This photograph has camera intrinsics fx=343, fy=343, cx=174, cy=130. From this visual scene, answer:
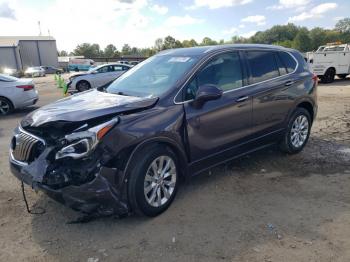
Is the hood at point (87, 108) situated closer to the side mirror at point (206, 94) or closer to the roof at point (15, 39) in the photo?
the side mirror at point (206, 94)

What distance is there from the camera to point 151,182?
3.70 m

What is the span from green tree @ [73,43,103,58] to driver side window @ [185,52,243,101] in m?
118

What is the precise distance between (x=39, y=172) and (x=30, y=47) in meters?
78.6

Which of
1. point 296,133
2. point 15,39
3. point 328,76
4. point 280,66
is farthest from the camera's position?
point 15,39

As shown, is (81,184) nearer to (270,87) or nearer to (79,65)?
(270,87)

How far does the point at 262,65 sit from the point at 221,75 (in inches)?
36.9

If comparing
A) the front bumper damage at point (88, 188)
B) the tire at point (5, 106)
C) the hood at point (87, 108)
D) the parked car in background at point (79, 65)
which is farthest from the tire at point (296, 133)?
the parked car in background at point (79, 65)

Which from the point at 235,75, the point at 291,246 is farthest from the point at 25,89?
the point at 291,246

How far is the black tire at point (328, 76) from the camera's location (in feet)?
59.8

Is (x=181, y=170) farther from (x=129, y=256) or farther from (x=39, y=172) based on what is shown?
(x=39, y=172)

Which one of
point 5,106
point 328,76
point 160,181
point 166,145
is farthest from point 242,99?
point 328,76

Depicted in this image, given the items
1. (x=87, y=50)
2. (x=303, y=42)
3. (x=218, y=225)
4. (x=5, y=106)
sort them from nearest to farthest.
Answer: (x=218, y=225) → (x=5, y=106) → (x=303, y=42) → (x=87, y=50)

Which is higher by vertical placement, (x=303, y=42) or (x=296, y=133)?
(x=303, y=42)

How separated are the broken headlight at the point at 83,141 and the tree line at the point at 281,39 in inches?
3198
